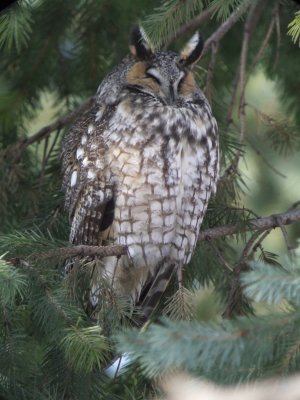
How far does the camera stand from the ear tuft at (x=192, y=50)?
304 cm

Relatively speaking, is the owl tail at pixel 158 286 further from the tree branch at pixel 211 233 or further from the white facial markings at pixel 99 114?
the white facial markings at pixel 99 114

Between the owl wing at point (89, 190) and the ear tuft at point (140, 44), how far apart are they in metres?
0.26

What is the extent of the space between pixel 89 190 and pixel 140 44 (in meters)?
0.53

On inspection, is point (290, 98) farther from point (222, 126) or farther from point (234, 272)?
point (234, 272)

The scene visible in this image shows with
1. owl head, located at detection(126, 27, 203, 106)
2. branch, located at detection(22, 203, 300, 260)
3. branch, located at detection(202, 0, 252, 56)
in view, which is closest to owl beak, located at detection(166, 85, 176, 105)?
owl head, located at detection(126, 27, 203, 106)

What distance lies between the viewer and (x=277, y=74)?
394 centimetres

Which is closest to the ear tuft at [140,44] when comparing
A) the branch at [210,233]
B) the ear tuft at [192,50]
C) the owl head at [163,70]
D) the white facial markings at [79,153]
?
the owl head at [163,70]

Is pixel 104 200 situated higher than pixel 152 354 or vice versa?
pixel 104 200

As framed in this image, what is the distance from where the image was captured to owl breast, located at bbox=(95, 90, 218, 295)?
296 centimetres

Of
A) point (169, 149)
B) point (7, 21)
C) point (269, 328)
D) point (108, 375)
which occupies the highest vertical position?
point (7, 21)

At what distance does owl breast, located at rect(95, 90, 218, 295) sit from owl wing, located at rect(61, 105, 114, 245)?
32mm

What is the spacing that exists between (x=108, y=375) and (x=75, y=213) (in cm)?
62

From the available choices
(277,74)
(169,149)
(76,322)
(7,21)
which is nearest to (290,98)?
(277,74)

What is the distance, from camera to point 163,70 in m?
2.99
